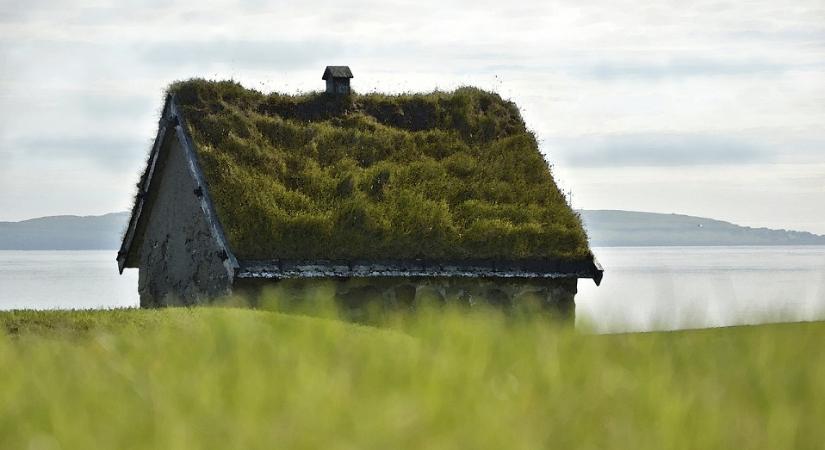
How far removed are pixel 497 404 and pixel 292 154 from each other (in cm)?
1270

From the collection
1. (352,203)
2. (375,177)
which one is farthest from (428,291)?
(375,177)

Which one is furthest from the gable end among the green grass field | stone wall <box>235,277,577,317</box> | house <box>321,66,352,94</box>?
the green grass field

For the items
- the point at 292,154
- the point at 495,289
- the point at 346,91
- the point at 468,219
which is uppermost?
the point at 346,91

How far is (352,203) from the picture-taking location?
16625 millimetres

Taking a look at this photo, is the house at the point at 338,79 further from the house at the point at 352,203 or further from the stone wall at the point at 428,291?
the stone wall at the point at 428,291

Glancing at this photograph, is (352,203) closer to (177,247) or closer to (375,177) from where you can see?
(375,177)

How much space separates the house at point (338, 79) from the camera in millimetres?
19391

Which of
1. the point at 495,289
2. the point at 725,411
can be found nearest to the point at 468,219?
the point at 495,289

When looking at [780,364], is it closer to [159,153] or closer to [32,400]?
[32,400]

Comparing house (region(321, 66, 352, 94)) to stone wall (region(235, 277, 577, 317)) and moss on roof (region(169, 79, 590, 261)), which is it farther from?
stone wall (region(235, 277, 577, 317))

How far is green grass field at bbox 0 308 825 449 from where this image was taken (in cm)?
477

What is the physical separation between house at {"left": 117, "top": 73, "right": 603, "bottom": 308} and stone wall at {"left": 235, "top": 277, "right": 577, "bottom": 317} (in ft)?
0.08

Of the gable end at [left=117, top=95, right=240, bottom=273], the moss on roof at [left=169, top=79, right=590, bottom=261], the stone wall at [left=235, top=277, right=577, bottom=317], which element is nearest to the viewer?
the stone wall at [left=235, top=277, right=577, bottom=317]

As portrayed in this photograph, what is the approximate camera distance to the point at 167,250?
1803cm
